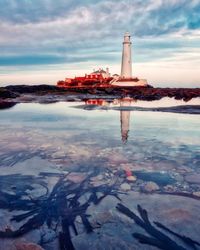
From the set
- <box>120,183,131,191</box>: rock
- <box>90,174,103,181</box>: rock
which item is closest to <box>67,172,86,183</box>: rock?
<box>90,174,103,181</box>: rock

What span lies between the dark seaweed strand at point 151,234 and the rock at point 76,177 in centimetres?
136

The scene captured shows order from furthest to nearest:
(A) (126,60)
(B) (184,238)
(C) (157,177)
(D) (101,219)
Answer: (A) (126,60) < (C) (157,177) < (D) (101,219) < (B) (184,238)

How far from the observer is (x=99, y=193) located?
A: 4.37 metres

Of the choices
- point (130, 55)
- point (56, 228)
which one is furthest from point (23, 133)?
point (130, 55)

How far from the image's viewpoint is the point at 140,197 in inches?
165

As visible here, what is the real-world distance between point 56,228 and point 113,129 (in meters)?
7.44

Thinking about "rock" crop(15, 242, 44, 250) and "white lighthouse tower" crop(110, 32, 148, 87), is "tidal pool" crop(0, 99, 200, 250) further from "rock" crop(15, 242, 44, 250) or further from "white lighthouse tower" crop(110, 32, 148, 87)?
"white lighthouse tower" crop(110, 32, 148, 87)

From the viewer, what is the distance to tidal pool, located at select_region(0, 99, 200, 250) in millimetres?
3178

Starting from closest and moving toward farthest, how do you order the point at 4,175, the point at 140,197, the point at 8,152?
the point at 140,197 → the point at 4,175 → the point at 8,152

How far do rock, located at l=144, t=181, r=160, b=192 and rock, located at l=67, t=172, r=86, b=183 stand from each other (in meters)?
1.08

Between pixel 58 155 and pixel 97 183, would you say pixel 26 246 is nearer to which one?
pixel 97 183

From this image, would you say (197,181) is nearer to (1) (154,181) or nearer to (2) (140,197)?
(1) (154,181)

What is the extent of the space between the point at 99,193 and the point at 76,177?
0.85 meters

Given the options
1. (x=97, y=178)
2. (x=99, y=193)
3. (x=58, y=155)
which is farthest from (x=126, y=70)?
(x=99, y=193)
